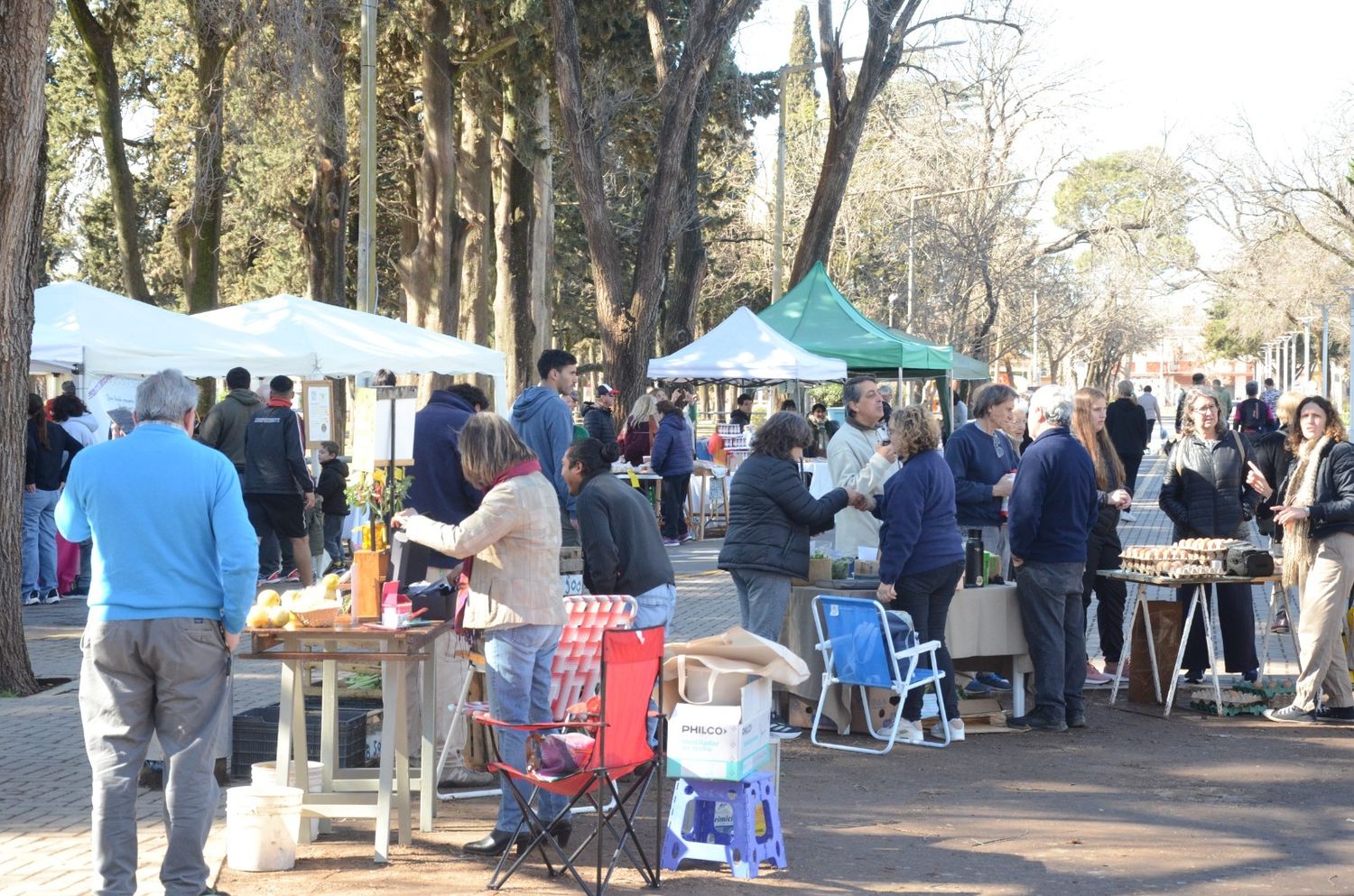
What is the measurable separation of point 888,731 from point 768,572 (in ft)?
4.07

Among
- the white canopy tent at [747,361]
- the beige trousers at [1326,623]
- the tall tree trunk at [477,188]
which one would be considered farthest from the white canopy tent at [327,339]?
the tall tree trunk at [477,188]

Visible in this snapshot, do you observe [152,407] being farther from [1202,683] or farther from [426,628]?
[1202,683]

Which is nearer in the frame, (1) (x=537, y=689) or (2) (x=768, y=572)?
(1) (x=537, y=689)

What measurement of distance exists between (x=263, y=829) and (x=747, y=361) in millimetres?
13939

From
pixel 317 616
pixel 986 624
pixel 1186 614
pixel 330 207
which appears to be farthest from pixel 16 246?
pixel 330 207

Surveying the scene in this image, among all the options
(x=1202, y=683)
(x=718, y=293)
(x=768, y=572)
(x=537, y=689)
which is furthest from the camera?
(x=718, y=293)

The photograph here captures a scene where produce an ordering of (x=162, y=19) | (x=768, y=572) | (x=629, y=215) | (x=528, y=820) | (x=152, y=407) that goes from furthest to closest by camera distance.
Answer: (x=629, y=215) < (x=162, y=19) < (x=768, y=572) < (x=528, y=820) < (x=152, y=407)

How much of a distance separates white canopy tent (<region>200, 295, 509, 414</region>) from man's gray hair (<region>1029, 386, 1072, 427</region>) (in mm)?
8919

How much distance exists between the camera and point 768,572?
8398 mm

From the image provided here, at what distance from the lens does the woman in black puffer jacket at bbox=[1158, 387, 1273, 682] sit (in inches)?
398

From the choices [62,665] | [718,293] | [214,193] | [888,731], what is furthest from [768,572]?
[718,293]

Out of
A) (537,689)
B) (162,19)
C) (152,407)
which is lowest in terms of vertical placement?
(537,689)

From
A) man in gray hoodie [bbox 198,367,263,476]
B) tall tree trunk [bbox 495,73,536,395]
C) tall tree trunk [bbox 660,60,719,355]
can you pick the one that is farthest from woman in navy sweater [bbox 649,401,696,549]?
tall tree trunk [bbox 495,73,536,395]

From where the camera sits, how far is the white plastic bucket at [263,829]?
20.1ft
